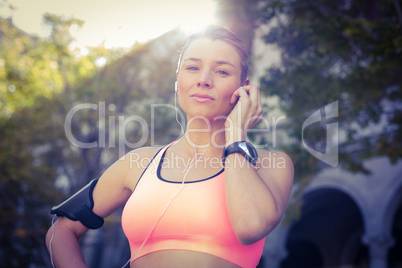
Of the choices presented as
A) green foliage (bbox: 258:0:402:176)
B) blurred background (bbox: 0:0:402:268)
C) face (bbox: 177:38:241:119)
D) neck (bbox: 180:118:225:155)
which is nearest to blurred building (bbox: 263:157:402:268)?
blurred background (bbox: 0:0:402:268)

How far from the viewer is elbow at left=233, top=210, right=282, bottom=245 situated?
1.52 metres

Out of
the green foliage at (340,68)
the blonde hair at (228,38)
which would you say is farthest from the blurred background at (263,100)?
the blonde hair at (228,38)

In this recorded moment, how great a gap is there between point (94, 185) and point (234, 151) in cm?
84

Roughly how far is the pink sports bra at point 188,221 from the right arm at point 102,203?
179 mm

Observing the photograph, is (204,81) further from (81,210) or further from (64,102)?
(64,102)

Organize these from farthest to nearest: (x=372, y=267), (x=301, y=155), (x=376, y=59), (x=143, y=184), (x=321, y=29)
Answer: (x=372, y=267) < (x=301, y=155) < (x=321, y=29) < (x=376, y=59) < (x=143, y=184)

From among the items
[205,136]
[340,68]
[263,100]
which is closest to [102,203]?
[205,136]

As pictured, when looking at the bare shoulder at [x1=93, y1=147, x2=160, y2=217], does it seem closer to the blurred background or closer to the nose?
the nose

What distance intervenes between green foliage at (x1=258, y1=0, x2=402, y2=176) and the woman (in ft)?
17.1

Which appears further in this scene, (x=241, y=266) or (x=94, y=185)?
(x=94, y=185)

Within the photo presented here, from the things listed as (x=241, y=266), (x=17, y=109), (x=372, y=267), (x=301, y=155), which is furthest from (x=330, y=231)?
(x=241, y=266)

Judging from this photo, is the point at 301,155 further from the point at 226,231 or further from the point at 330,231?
the point at 330,231

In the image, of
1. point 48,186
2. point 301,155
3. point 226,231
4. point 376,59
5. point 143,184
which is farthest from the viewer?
point 48,186

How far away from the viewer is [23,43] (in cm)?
1165
